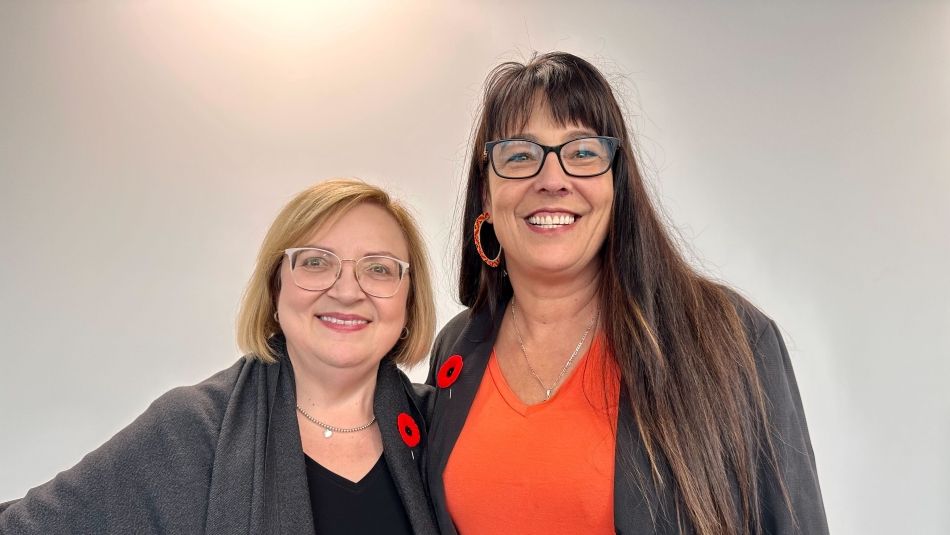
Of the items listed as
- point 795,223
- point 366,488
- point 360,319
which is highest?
point 795,223

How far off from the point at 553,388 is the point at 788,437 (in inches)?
18.5

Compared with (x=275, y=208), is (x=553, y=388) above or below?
below

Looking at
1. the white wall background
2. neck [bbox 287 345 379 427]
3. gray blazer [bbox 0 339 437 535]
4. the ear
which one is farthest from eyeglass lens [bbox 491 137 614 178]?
the white wall background

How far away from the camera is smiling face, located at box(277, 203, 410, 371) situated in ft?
A: 5.09

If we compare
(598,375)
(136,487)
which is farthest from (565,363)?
(136,487)

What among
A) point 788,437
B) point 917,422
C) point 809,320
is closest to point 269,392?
point 788,437

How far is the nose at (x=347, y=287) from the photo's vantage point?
5.06 ft

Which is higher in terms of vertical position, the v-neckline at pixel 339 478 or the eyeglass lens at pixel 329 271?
the eyeglass lens at pixel 329 271

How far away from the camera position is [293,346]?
1626 millimetres

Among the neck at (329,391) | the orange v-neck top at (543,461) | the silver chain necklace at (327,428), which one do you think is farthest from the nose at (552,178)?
the silver chain necklace at (327,428)

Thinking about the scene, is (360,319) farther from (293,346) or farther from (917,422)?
(917,422)

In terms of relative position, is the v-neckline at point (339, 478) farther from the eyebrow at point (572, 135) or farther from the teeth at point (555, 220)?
the eyebrow at point (572, 135)

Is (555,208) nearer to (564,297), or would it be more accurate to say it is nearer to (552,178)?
(552,178)

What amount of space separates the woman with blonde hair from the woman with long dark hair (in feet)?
0.50
